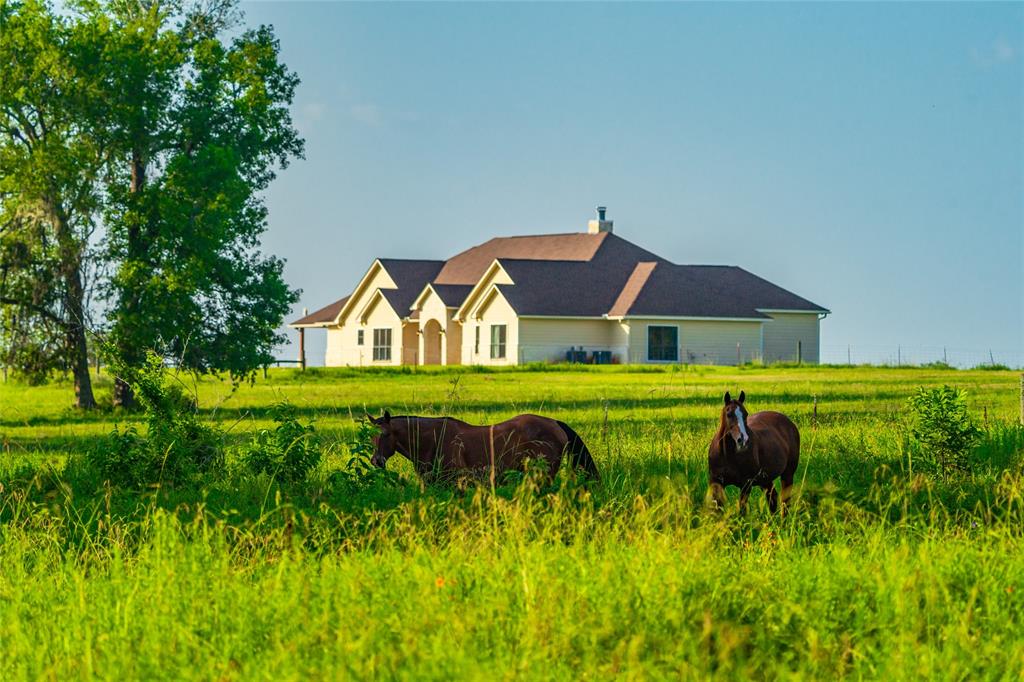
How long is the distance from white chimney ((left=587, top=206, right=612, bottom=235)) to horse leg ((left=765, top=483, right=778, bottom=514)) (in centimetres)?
6202

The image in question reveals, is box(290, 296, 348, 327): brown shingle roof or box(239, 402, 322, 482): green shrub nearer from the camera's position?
box(239, 402, 322, 482): green shrub

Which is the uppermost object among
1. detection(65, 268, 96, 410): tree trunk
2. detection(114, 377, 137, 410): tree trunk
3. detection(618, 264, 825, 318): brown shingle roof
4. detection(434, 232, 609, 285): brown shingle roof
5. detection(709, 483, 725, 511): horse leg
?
Answer: detection(434, 232, 609, 285): brown shingle roof

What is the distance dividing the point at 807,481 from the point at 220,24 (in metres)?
27.8

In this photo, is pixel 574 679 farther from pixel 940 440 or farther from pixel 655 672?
pixel 940 440

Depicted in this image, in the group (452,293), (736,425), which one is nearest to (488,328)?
(452,293)

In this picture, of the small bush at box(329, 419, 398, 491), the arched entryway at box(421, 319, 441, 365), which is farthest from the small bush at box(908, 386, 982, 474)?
the arched entryway at box(421, 319, 441, 365)

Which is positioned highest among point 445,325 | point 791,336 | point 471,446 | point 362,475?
point 445,325

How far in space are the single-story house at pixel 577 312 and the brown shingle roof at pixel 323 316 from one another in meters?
2.78

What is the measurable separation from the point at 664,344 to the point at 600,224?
49.8 ft

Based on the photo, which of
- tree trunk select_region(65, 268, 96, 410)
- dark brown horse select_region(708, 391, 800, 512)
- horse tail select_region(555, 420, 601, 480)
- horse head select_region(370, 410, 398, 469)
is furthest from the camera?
tree trunk select_region(65, 268, 96, 410)

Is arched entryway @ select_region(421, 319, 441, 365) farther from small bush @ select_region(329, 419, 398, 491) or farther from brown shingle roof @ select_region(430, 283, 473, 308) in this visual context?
small bush @ select_region(329, 419, 398, 491)

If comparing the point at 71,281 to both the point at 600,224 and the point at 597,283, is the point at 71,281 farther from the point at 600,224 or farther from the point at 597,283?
the point at 600,224

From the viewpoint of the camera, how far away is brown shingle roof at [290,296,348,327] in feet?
251

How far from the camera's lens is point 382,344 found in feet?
231
